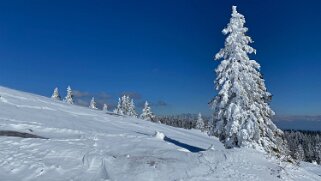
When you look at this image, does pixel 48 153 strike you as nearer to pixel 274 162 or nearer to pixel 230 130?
pixel 274 162

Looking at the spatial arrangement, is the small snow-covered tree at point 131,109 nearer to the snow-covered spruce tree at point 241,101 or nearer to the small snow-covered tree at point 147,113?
the small snow-covered tree at point 147,113

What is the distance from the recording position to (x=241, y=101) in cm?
2703

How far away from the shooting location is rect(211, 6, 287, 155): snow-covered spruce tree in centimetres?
2659

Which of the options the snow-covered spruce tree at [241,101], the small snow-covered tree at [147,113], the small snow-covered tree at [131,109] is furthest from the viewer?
the small snow-covered tree at [131,109]

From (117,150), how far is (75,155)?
114 inches

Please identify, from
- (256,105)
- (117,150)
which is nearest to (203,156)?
(117,150)

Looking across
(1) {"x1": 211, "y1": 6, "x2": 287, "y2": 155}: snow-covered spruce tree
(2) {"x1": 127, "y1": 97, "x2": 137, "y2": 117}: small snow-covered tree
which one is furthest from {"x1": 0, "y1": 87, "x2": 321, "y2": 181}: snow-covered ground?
(2) {"x1": 127, "y1": 97, "x2": 137, "y2": 117}: small snow-covered tree

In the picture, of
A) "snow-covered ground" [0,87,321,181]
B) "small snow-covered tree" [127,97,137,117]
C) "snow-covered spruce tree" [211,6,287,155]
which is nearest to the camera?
"snow-covered ground" [0,87,321,181]

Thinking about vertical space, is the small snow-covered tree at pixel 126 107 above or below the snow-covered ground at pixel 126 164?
above

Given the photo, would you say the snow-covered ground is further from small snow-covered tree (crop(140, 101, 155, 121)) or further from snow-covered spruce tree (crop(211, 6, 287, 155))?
small snow-covered tree (crop(140, 101, 155, 121))

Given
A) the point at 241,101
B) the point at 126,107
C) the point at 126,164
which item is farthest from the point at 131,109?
the point at 126,164

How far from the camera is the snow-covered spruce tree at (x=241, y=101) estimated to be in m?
26.6

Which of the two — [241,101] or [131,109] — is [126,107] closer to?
[131,109]

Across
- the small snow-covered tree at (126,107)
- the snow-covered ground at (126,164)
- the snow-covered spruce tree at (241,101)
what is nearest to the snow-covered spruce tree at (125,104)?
the small snow-covered tree at (126,107)
